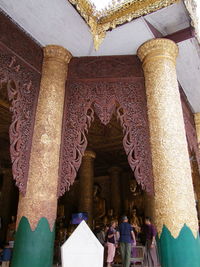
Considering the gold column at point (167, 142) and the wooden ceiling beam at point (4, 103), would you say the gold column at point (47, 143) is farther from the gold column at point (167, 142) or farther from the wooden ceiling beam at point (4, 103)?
the wooden ceiling beam at point (4, 103)

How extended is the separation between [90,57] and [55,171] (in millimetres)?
2622

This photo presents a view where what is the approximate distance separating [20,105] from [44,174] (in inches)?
51.3

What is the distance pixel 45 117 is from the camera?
15.0 ft

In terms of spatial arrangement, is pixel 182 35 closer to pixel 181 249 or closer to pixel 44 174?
pixel 44 174

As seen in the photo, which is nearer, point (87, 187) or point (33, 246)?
point (33, 246)

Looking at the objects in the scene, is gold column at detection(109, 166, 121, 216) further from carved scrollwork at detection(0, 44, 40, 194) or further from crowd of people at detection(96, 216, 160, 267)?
carved scrollwork at detection(0, 44, 40, 194)

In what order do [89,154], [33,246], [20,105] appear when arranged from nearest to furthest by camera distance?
[33,246] < [20,105] < [89,154]

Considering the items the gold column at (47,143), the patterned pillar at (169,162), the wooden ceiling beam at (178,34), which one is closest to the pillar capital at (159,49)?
the patterned pillar at (169,162)

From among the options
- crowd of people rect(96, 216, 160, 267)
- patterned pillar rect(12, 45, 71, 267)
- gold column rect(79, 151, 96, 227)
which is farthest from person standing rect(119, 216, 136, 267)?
gold column rect(79, 151, 96, 227)

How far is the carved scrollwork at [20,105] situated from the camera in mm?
4117

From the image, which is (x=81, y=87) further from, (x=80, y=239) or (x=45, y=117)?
(x=80, y=239)

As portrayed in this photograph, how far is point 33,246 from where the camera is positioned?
12.3 feet

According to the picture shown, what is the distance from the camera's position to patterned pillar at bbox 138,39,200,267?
3672 mm

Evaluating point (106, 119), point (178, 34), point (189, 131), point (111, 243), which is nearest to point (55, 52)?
point (106, 119)
